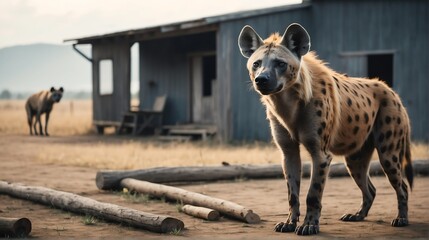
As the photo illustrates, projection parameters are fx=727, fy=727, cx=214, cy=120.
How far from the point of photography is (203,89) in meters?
22.0

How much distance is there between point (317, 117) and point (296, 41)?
730mm

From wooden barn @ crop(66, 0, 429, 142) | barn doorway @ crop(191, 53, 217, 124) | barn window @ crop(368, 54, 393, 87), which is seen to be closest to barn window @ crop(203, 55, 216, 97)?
barn doorway @ crop(191, 53, 217, 124)

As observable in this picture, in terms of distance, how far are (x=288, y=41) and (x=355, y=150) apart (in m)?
1.47

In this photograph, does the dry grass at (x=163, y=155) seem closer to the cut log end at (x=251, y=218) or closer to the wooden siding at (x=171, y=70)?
the wooden siding at (x=171, y=70)

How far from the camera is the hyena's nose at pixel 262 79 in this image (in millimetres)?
6273

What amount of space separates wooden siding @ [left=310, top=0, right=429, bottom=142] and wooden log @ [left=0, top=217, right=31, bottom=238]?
12.8m

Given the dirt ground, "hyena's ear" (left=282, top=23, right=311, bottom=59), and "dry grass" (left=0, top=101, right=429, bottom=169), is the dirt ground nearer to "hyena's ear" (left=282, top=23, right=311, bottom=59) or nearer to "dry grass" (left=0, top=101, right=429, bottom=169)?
"dry grass" (left=0, top=101, right=429, bottom=169)

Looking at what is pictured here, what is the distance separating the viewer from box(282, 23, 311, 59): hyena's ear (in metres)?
6.66

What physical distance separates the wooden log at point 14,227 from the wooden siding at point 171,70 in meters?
15.4

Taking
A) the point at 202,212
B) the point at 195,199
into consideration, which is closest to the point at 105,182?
the point at 195,199

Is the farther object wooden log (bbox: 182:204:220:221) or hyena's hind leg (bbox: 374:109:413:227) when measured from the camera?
wooden log (bbox: 182:204:220:221)

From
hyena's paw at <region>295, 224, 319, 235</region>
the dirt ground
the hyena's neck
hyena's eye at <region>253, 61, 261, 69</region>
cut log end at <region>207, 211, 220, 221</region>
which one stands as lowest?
the dirt ground

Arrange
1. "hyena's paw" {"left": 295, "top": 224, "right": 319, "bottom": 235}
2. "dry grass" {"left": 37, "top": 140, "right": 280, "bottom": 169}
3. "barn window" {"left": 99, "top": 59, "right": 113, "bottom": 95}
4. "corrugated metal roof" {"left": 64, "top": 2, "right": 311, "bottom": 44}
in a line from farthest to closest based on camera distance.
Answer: "barn window" {"left": 99, "top": 59, "right": 113, "bottom": 95} < "corrugated metal roof" {"left": 64, "top": 2, "right": 311, "bottom": 44} < "dry grass" {"left": 37, "top": 140, "right": 280, "bottom": 169} < "hyena's paw" {"left": 295, "top": 224, "right": 319, "bottom": 235}

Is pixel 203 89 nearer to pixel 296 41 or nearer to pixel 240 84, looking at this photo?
pixel 240 84
